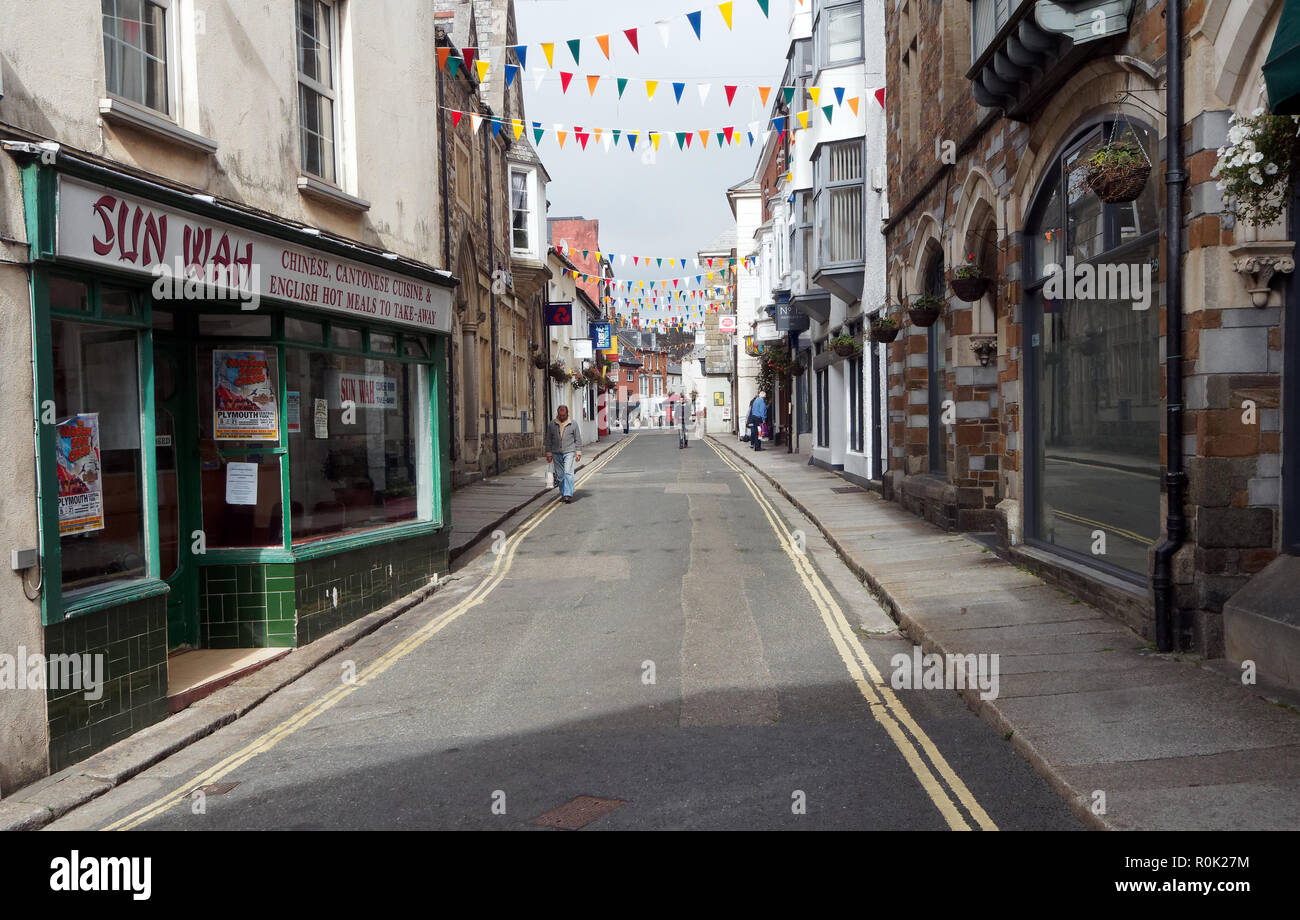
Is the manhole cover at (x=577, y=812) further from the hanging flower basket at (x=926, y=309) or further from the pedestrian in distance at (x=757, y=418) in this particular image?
the pedestrian in distance at (x=757, y=418)

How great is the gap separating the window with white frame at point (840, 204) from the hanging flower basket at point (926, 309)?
681cm

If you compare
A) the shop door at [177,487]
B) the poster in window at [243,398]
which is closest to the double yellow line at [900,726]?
the poster in window at [243,398]

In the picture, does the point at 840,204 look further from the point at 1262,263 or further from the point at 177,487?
the point at 177,487

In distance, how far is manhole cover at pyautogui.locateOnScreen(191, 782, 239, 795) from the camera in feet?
18.6

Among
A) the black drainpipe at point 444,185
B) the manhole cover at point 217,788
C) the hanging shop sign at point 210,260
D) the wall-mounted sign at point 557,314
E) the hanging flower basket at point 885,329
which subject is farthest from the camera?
the wall-mounted sign at point 557,314

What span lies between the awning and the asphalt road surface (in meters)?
3.67

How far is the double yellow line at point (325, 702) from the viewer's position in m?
5.55

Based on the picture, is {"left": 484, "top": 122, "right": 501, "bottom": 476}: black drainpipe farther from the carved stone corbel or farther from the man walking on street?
the carved stone corbel

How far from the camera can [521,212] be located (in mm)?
29812

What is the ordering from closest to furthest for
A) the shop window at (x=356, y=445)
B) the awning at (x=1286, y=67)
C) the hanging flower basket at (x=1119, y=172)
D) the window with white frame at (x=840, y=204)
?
the awning at (x=1286, y=67)
the hanging flower basket at (x=1119, y=172)
the shop window at (x=356, y=445)
the window with white frame at (x=840, y=204)

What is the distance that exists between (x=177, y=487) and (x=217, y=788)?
12.0ft

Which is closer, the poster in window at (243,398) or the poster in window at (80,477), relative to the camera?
the poster in window at (80,477)

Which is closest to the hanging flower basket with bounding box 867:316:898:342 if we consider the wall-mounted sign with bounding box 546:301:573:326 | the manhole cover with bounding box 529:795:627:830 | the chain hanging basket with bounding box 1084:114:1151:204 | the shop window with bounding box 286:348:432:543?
the shop window with bounding box 286:348:432:543

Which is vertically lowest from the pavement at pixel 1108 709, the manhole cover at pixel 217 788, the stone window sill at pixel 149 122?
the manhole cover at pixel 217 788
